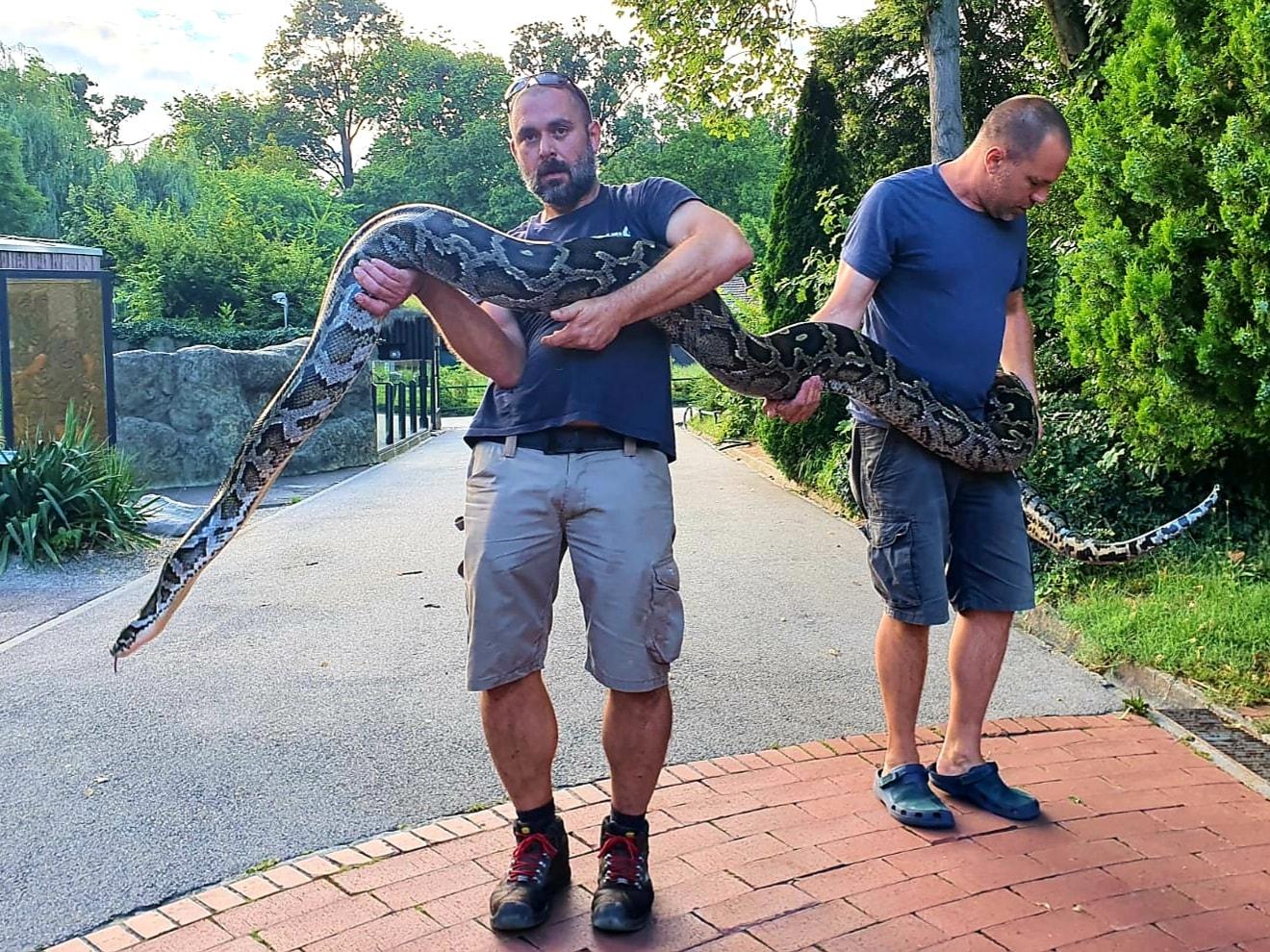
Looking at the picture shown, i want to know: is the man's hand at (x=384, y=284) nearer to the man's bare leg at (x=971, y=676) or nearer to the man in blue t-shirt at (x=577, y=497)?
the man in blue t-shirt at (x=577, y=497)

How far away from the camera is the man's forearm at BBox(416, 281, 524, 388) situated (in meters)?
3.81

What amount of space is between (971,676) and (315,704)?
11.2 feet

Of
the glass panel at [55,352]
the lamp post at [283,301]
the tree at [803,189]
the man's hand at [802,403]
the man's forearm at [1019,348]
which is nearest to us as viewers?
the man's hand at [802,403]

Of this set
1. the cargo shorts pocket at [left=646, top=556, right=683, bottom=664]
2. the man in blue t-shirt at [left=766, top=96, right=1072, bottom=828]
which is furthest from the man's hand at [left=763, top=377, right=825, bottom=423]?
the cargo shorts pocket at [left=646, top=556, right=683, bottom=664]

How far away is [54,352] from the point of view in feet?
40.6

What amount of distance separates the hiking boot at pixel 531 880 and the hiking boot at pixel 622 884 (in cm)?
15

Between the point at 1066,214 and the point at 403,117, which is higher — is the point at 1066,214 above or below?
below

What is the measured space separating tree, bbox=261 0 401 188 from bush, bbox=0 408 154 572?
6517 cm

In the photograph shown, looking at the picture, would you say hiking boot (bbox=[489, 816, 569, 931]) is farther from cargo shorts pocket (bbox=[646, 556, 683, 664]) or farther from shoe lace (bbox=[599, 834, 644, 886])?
cargo shorts pocket (bbox=[646, 556, 683, 664])

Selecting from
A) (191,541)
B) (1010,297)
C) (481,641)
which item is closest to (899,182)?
(1010,297)

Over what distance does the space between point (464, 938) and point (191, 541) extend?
1.60 metres

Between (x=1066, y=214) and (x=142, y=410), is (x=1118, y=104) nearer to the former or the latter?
(x=1066, y=214)

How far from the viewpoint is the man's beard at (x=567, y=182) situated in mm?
3879

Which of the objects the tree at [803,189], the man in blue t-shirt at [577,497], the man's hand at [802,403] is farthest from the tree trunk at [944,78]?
the man in blue t-shirt at [577,497]
